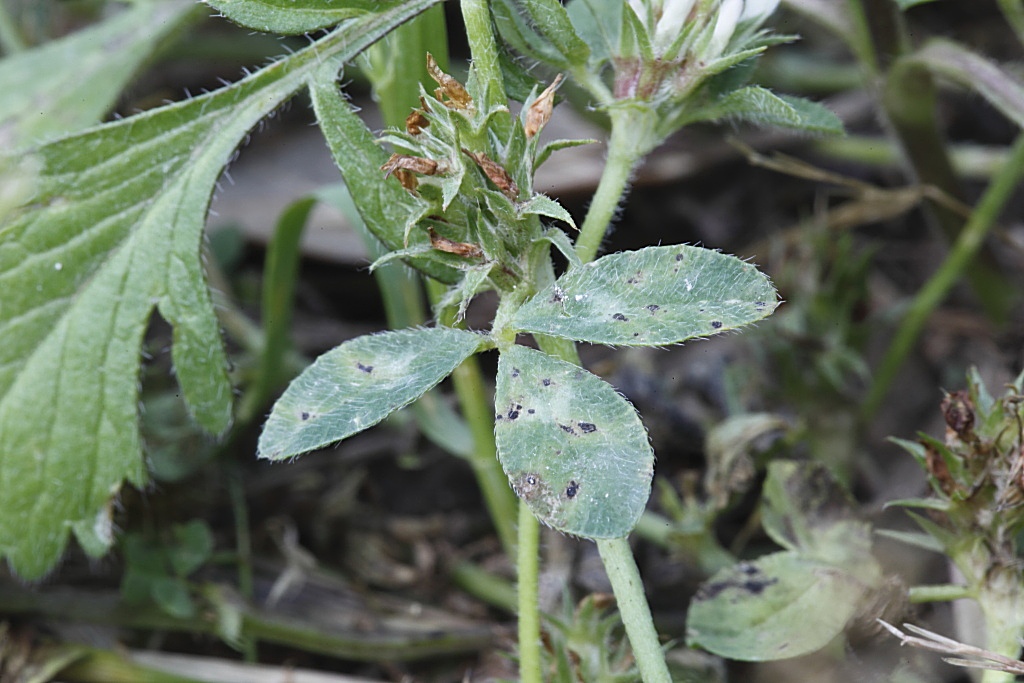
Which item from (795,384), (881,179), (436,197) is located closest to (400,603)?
(795,384)

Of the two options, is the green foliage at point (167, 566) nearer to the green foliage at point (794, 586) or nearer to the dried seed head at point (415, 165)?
the green foliage at point (794, 586)

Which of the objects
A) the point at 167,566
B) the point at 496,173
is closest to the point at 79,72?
the point at 167,566

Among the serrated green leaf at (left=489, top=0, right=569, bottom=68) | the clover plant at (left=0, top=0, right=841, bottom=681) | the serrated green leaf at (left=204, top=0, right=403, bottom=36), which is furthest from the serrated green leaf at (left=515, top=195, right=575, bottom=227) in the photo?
the serrated green leaf at (left=204, top=0, right=403, bottom=36)

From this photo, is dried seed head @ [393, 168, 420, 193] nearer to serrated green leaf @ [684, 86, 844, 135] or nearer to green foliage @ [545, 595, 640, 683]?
serrated green leaf @ [684, 86, 844, 135]

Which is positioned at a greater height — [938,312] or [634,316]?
[634,316]

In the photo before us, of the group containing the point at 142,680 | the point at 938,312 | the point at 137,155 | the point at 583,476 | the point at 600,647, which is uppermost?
the point at 137,155

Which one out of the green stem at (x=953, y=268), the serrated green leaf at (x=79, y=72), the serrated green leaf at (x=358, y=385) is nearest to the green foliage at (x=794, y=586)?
the serrated green leaf at (x=358, y=385)

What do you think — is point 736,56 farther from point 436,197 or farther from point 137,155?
point 137,155
